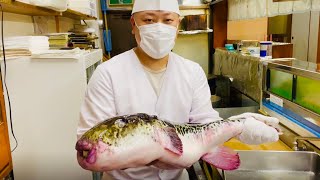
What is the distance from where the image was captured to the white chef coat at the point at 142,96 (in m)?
1.31

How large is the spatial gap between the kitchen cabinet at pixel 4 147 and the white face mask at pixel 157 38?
3.60ft

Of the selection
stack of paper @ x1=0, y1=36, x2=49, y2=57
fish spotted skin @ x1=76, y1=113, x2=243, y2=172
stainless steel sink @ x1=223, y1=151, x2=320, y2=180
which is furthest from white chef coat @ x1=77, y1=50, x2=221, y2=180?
stack of paper @ x1=0, y1=36, x2=49, y2=57

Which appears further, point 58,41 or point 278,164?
point 58,41

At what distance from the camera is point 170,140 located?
905mm

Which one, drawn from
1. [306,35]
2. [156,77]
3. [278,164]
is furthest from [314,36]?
[156,77]

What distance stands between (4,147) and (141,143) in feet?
4.63

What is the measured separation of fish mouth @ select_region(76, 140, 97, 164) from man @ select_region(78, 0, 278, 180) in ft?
1.39

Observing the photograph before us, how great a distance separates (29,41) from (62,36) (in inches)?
21.6

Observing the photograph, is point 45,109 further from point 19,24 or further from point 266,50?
point 266,50

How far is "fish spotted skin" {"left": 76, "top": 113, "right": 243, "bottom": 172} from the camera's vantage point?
2.64ft

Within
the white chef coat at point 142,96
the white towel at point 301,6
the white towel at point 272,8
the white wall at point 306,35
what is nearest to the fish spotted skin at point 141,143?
the white chef coat at point 142,96

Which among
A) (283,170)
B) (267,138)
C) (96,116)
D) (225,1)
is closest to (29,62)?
(96,116)

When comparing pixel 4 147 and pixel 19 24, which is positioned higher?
pixel 19 24

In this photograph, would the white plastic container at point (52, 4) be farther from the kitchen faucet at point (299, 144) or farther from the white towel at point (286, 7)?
the white towel at point (286, 7)
